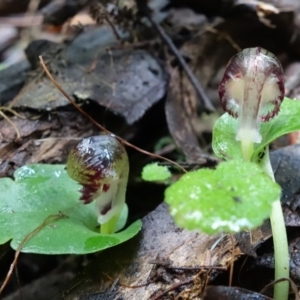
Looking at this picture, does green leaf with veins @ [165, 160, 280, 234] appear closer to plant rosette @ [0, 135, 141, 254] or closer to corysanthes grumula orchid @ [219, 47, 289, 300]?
corysanthes grumula orchid @ [219, 47, 289, 300]

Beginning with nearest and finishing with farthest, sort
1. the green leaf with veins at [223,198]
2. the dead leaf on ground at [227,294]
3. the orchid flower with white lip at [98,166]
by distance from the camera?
the green leaf with veins at [223,198]
the dead leaf on ground at [227,294]
the orchid flower with white lip at [98,166]

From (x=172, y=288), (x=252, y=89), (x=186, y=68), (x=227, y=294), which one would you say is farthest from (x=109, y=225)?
(x=186, y=68)

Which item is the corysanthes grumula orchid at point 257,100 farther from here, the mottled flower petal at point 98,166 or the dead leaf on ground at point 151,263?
the mottled flower petal at point 98,166

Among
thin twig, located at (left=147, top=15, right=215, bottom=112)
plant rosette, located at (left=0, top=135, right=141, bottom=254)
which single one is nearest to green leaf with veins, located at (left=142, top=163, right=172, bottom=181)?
Answer: plant rosette, located at (left=0, top=135, right=141, bottom=254)

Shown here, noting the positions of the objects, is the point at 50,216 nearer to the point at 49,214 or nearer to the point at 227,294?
the point at 49,214

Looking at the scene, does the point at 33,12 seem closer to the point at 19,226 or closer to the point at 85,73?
the point at 85,73

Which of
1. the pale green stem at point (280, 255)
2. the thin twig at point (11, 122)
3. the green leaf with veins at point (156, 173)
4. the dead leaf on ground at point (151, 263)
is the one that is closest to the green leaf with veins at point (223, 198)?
the pale green stem at point (280, 255)
